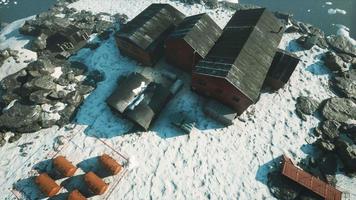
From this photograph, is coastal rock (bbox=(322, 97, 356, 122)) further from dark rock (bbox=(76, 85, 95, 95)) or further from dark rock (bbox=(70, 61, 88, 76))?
dark rock (bbox=(70, 61, 88, 76))

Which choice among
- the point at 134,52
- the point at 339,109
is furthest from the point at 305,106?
the point at 134,52

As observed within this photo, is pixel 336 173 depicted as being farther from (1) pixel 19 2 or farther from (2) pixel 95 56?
(1) pixel 19 2

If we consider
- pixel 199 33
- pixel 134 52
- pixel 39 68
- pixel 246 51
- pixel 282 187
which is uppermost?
pixel 199 33

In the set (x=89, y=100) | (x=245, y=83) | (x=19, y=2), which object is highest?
(x=245, y=83)

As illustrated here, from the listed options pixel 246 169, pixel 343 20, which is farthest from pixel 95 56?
pixel 343 20

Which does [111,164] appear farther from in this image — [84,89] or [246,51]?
[246,51]
